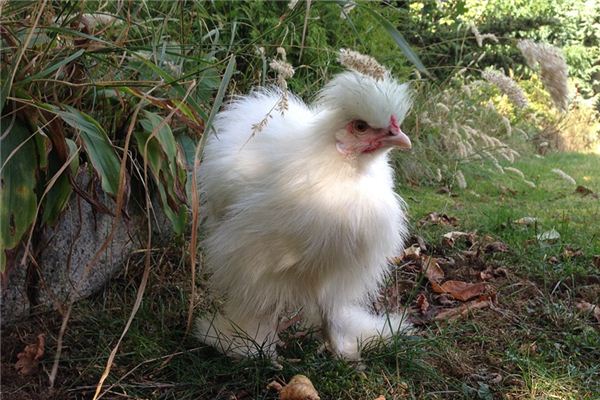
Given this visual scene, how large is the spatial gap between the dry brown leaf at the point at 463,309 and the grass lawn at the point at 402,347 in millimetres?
32

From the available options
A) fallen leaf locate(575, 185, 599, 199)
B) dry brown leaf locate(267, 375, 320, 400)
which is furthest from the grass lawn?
fallen leaf locate(575, 185, 599, 199)

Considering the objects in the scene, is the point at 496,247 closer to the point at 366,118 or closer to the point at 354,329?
the point at 354,329

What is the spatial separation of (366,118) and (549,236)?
6.30 ft

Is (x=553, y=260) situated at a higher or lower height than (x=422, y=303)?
higher

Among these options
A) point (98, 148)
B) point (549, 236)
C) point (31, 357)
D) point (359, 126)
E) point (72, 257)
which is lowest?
point (31, 357)

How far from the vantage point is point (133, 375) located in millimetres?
2471

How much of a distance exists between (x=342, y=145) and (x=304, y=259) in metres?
0.46

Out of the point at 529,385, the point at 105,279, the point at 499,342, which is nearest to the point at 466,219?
the point at 499,342

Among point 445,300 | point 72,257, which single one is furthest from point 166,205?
point 445,300

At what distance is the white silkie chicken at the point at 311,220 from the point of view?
2.47 m

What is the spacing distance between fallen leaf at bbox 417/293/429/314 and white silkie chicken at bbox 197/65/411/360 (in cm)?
37

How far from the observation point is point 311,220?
242 cm

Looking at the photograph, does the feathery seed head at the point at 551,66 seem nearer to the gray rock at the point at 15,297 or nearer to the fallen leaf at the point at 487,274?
the fallen leaf at the point at 487,274

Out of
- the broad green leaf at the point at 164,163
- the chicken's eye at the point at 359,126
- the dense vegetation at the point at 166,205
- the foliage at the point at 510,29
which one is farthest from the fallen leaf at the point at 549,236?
the foliage at the point at 510,29
